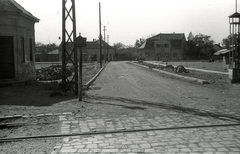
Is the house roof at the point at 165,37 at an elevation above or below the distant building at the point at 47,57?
above

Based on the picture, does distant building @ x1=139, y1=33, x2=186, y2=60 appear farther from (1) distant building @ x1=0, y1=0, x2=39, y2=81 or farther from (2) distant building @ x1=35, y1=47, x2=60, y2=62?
(1) distant building @ x1=0, y1=0, x2=39, y2=81

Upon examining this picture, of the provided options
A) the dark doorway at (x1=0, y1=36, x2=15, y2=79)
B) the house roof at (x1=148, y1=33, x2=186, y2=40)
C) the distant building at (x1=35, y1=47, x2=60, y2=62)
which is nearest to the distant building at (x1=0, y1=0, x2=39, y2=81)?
the dark doorway at (x1=0, y1=36, x2=15, y2=79)

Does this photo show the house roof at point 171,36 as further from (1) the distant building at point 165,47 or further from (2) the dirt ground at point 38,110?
(2) the dirt ground at point 38,110

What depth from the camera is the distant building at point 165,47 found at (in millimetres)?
95938

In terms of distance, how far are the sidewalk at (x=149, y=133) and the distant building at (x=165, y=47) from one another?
85.8 metres

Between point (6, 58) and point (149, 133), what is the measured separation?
511 inches

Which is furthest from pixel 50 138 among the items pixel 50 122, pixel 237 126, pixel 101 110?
pixel 237 126

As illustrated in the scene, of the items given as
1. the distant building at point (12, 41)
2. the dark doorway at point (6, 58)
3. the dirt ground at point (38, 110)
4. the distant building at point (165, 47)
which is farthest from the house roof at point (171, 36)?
the dirt ground at point (38, 110)

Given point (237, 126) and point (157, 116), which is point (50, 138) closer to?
point (157, 116)

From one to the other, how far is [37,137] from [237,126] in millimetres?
4744

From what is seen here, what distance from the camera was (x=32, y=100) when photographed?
12164 mm

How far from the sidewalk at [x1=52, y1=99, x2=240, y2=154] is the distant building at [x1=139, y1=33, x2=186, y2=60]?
85.8 m

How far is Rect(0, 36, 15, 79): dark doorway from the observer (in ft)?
56.3

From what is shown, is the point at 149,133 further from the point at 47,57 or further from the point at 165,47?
the point at 165,47
